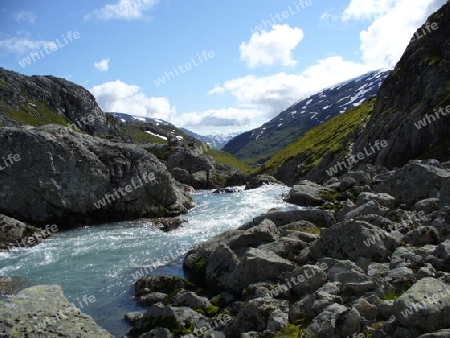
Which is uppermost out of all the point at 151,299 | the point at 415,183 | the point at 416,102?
the point at 416,102

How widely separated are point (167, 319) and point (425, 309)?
9.14m

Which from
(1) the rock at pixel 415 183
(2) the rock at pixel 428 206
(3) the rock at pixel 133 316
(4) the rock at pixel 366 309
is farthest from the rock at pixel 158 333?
(1) the rock at pixel 415 183

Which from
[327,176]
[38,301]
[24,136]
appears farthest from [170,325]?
[327,176]

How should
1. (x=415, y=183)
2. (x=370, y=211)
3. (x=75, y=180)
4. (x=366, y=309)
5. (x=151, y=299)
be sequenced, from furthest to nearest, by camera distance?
(x=75, y=180), (x=415, y=183), (x=370, y=211), (x=151, y=299), (x=366, y=309)

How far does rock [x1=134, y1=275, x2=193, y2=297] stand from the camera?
19.2 metres

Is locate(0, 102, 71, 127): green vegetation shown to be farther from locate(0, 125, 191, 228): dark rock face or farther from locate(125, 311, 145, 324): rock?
locate(125, 311, 145, 324): rock

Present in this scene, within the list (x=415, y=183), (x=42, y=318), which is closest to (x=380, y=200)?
(x=415, y=183)

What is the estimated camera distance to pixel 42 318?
36.9 ft

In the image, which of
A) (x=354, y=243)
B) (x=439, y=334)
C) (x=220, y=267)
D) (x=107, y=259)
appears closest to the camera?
(x=439, y=334)

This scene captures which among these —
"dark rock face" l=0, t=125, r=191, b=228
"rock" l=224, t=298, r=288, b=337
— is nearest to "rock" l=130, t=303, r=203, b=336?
"rock" l=224, t=298, r=288, b=337

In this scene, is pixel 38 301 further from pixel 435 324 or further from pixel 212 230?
pixel 212 230

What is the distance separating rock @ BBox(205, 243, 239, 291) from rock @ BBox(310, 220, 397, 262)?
4.04m

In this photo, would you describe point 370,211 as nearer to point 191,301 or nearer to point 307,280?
point 307,280

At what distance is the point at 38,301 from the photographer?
1211 cm
